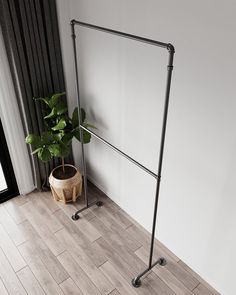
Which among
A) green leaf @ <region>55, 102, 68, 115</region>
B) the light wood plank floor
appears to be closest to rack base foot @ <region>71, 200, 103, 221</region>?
the light wood plank floor

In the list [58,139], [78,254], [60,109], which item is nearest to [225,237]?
[78,254]

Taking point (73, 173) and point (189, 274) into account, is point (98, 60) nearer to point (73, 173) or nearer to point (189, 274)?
point (73, 173)

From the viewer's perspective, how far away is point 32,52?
7.62 ft

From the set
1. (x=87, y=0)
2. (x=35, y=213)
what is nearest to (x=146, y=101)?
(x=87, y=0)

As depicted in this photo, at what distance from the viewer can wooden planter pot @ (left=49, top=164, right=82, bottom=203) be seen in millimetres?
2711

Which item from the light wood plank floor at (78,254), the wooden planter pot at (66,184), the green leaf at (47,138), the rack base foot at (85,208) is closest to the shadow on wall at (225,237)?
the light wood plank floor at (78,254)

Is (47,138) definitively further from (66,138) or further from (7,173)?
(7,173)

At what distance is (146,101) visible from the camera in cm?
201

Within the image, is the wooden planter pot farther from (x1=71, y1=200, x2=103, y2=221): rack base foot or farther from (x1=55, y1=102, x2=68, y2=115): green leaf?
(x1=55, y1=102, x2=68, y2=115): green leaf

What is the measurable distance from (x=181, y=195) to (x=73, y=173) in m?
1.20

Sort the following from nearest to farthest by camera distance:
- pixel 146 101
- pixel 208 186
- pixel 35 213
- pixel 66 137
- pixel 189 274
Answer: pixel 208 186, pixel 146 101, pixel 189 274, pixel 66 137, pixel 35 213

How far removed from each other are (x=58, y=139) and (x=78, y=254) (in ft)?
3.13

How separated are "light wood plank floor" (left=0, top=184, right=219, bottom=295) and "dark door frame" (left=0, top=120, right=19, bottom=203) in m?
0.09

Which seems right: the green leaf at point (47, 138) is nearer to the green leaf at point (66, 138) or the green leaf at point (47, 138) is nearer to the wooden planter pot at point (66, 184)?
the green leaf at point (66, 138)
